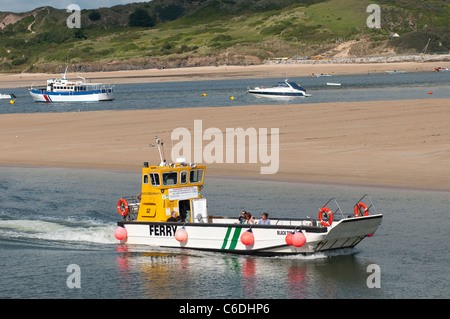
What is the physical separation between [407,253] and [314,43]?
168m

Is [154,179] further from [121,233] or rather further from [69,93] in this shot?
[69,93]

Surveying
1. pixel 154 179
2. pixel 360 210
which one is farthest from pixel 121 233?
pixel 360 210

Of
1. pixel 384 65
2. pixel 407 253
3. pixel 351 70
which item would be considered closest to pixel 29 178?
pixel 407 253

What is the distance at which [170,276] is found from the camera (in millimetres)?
22516

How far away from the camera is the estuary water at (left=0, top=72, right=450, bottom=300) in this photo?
20828 mm

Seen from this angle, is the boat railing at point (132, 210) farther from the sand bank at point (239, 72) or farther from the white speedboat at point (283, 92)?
the sand bank at point (239, 72)

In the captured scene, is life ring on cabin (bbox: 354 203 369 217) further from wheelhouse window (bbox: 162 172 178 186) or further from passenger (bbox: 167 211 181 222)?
wheelhouse window (bbox: 162 172 178 186)

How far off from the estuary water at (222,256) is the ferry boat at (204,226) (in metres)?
0.44

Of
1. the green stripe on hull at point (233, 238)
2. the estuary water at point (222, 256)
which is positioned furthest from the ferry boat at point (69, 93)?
the green stripe on hull at point (233, 238)

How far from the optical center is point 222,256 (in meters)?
24.6

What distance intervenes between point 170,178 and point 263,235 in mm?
4488

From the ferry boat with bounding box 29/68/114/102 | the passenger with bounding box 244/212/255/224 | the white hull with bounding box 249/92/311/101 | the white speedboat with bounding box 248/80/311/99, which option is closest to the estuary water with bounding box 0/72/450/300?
the passenger with bounding box 244/212/255/224

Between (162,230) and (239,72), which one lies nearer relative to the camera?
(162,230)
